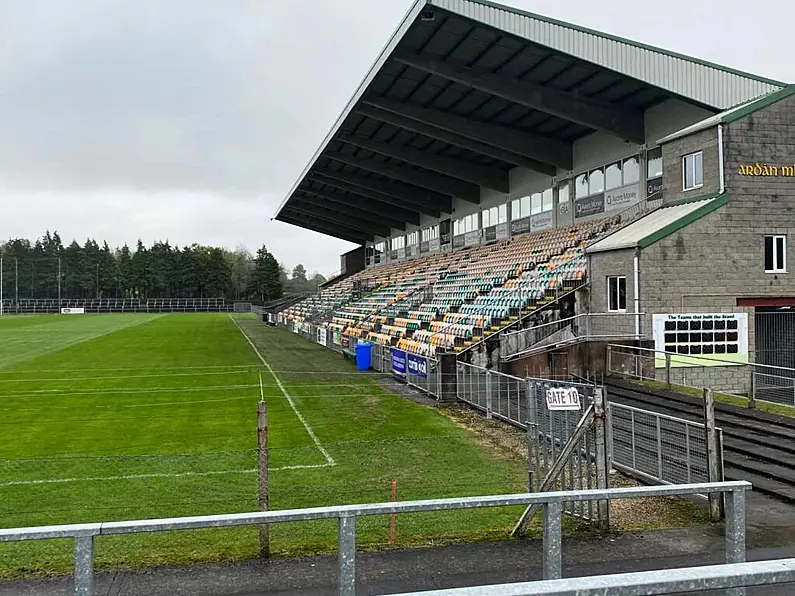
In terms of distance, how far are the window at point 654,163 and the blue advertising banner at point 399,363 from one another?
12202 millimetres

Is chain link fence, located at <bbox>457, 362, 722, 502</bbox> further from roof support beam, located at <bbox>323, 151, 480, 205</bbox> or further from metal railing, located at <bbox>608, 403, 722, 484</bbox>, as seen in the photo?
roof support beam, located at <bbox>323, 151, 480, 205</bbox>

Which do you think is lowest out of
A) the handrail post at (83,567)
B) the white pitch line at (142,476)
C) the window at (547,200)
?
the white pitch line at (142,476)

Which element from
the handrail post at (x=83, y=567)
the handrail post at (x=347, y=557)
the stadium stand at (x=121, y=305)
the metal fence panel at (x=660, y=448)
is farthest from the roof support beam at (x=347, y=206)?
the stadium stand at (x=121, y=305)

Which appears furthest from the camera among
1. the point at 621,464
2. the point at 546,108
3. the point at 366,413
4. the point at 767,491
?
the point at 546,108

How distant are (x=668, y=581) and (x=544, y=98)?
25.4 meters

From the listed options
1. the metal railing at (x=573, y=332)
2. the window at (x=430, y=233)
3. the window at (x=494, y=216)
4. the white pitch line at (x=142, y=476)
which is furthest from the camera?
the window at (x=430, y=233)

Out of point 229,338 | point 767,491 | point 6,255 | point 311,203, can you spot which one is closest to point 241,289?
point 6,255

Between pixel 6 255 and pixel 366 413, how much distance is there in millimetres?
137303

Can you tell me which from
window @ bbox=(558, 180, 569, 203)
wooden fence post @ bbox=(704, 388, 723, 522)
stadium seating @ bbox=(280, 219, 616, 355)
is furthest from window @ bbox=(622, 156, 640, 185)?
wooden fence post @ bbox=(704, 388, 723, 522)

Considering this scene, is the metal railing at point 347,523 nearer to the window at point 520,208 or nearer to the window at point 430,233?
the window at point 520,208

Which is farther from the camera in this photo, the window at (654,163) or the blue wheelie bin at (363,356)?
the window at (654,163)

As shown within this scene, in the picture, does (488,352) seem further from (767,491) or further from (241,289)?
(241,289)

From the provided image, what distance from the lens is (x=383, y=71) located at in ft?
89.5

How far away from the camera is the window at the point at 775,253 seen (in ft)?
65.9
